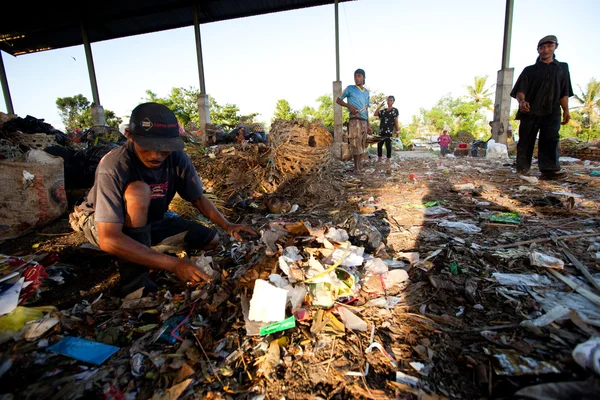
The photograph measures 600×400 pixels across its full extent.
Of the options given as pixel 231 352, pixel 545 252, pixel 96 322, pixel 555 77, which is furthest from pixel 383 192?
pixel 96 322

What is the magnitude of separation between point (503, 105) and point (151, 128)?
1081 centimetres

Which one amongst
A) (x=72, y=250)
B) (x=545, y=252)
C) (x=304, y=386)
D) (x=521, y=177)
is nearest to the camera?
(x=304, y=386)

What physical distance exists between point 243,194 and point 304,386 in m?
3.09

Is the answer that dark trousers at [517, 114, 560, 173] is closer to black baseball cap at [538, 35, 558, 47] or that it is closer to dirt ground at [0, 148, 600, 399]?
black baseball cap at [538, 35, 558, 47]

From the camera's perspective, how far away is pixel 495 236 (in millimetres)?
2312

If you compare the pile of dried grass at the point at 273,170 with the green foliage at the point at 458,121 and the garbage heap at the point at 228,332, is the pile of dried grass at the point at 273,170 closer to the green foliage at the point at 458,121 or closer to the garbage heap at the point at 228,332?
the garbage heap at the point at 228,332

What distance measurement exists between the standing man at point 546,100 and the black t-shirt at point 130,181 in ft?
16.0

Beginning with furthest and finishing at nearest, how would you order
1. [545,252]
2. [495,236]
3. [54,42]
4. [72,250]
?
[54,42]
[72,250]
[495,236]
[545,252]

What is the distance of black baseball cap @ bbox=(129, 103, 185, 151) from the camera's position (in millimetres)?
1669

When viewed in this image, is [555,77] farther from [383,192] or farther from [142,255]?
[142,255]

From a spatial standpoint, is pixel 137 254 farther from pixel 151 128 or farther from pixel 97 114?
pixel 97 114

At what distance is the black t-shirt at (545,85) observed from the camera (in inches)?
156

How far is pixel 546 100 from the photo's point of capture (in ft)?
13.3

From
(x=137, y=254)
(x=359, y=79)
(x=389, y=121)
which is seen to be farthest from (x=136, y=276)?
(x=389, y=121)
